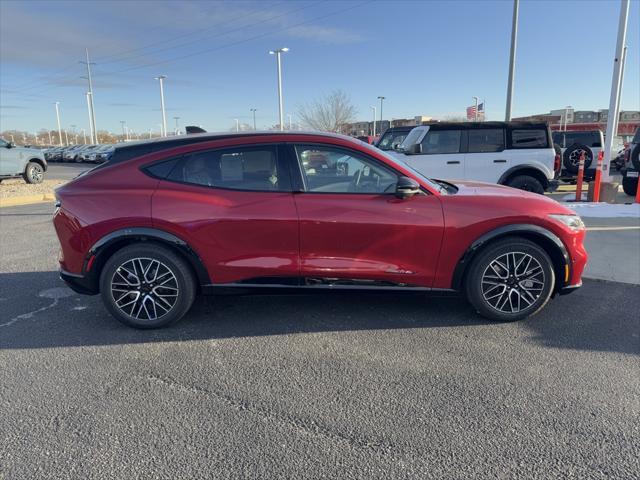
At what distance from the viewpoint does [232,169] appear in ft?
12.9

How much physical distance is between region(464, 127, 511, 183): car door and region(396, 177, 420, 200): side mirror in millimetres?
6596

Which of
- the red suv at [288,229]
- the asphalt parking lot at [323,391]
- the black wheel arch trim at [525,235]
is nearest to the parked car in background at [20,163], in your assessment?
the asphalt parking lot at [323,391]

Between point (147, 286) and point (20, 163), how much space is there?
1521 centimetres

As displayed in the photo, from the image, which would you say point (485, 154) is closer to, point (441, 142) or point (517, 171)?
point (517, 171)

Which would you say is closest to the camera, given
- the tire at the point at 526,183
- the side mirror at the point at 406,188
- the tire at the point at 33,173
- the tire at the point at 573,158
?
the side mirror at the point at 406,188

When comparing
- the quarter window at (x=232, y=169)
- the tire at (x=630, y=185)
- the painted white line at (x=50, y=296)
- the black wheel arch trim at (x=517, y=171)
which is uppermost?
the quarter window at (x=232, y=169)

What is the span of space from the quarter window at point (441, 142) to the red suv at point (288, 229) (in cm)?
618

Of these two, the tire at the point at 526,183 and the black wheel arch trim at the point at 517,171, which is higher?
the black wheel arch trim at the point at 517,171

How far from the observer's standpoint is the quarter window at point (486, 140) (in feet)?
32.0

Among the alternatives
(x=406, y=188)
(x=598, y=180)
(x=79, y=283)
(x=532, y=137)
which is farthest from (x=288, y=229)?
(x=598, y=180)

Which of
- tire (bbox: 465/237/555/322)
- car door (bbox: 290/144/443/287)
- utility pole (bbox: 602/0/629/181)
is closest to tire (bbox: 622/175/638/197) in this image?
utility pole (bbox: 602/0/629/181)

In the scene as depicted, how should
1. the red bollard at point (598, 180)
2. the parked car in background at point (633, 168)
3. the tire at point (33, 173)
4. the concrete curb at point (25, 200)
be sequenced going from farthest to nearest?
the tire at point (33, 173), the concrete curb at point (25, 200), the parked car in background at point (633, 168), the red bollard at point (598, 180)

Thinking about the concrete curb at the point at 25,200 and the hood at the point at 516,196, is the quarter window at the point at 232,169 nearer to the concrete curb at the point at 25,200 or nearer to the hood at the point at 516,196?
the hood at the point at 516,196

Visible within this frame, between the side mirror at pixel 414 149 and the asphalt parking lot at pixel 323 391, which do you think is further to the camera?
the side mirror at pixel 414 149
